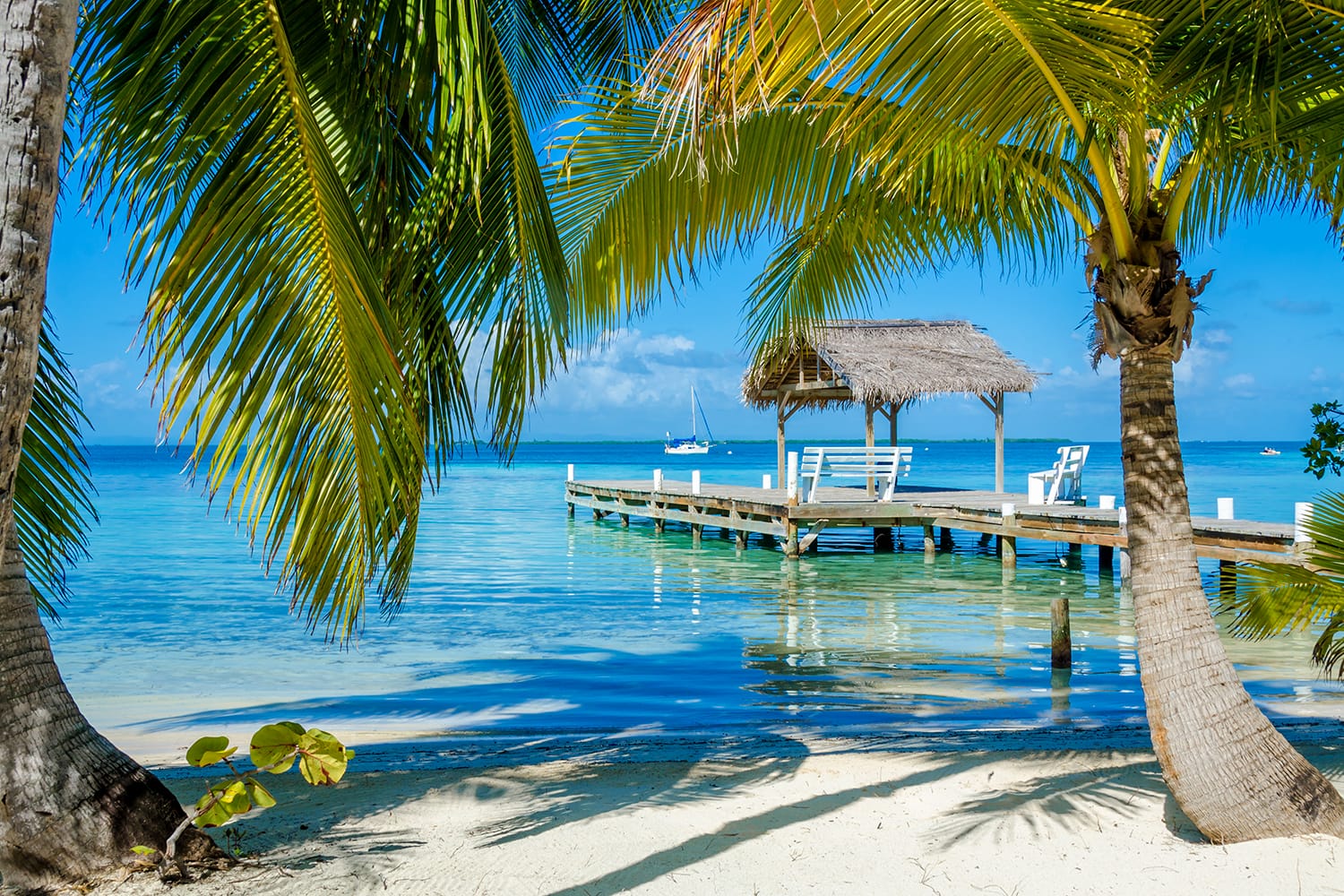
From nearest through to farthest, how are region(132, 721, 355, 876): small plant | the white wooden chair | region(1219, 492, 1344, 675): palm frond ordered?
region(132, 721, 355, 876): small plant → region(1219, 492, 1344, 675): palm frond → the white wooden chair

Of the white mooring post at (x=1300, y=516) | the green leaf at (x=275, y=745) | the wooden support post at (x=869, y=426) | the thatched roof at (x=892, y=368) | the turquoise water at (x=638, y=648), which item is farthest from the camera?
the wooden support post at (x=869, y=426)

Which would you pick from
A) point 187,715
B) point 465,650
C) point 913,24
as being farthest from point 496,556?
point 913,24

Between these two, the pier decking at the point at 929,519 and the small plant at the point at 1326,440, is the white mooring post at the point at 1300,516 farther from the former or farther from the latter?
the small plant at the point at 1326,440

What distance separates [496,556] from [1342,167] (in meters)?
19.0

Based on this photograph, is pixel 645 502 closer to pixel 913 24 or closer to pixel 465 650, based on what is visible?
pixel 465 650

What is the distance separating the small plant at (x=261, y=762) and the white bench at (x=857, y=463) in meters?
15.2

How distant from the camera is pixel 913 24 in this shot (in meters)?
2.52

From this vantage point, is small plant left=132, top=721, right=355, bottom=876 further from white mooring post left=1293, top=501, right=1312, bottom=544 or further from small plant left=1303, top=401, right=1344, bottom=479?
white mooring post left=1293, top=501, right=1312, bottom=544

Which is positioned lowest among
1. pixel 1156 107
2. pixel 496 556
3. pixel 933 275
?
pixel 496 556

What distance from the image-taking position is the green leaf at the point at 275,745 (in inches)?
136

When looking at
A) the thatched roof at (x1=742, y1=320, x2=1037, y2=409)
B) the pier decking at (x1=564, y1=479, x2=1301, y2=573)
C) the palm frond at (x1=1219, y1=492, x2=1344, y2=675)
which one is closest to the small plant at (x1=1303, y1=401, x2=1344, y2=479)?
A: the palm frond at (x1=1219, y1=492, x2=1344, y2=675)

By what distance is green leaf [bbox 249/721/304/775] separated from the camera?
3.47 meters

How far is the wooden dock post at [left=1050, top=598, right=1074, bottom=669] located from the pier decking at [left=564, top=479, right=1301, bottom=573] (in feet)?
11.2

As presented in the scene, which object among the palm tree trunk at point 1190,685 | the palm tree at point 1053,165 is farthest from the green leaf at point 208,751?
the palm tree trunk at point 1190,685
